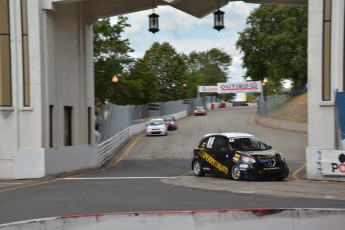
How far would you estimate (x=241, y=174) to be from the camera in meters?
→ 17.1

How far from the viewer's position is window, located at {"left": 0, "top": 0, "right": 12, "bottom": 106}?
20172mm

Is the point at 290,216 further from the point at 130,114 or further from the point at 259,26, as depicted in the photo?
the point at 259,26

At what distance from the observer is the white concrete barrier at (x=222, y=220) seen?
714 centimetres

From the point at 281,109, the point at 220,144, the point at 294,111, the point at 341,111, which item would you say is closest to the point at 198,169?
the point at 220,144

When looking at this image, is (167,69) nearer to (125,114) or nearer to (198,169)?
(125,114)

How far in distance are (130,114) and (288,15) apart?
29.5 m

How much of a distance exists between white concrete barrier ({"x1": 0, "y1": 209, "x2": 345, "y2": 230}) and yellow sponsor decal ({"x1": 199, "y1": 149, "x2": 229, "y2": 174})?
1052 centimetres

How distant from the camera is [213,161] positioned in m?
18.5

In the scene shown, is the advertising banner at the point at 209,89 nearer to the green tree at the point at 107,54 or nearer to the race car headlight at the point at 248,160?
the green tree at the point at 107,54

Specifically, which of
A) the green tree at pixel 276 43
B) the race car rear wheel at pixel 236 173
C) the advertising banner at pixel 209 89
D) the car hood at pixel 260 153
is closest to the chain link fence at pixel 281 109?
the green tree at pixel 276 43

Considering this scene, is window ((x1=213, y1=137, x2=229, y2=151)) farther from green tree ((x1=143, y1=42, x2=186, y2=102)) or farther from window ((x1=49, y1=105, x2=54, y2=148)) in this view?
green tree ((x1=143, y1=42, x2=186, y2=102))

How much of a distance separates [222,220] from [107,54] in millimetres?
50214

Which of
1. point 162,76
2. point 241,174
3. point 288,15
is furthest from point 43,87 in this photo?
point 162,76

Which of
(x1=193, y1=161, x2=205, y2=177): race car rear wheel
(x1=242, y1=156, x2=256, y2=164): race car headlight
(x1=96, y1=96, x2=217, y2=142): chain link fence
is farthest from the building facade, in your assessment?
(x1=96, y1=96, x2=217, y2=142): chain link fence
